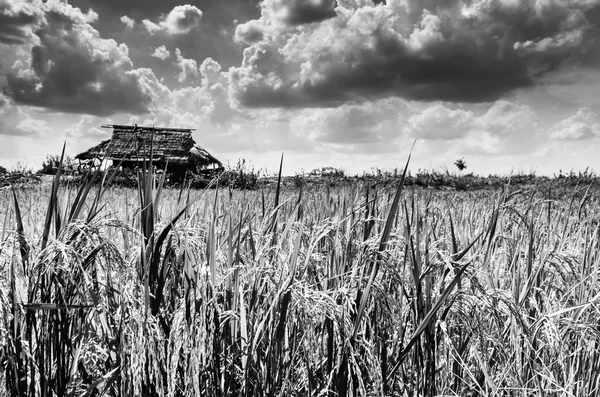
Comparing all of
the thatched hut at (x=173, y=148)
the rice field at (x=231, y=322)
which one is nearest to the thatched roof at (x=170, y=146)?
the thatched hut at (x=173, y=148)

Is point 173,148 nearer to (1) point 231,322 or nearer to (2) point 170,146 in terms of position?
(2) point 170,146

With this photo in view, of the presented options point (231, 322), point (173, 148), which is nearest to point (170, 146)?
point (173, 148)

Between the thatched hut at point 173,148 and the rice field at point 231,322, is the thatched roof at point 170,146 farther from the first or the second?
the rice field at point 231,322

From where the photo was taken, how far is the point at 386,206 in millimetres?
3715

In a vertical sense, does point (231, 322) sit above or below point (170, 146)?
below

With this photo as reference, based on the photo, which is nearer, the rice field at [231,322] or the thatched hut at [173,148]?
the rice field at [231,322]

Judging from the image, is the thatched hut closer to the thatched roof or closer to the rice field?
the thatched roof

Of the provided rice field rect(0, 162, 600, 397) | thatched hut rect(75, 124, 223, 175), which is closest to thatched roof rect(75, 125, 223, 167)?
thatched hut rect(75, 124, 223, 175)

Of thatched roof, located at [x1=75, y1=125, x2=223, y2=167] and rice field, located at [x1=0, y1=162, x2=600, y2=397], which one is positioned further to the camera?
thatched roof, located at [x1=75, y1=125, x2=223, y2=167]

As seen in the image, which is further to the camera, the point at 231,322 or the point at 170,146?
the point at 170,146

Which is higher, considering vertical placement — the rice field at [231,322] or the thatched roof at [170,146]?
the thatched roof at [170,146]

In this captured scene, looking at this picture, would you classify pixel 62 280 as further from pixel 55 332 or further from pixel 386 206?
pixel 386 206

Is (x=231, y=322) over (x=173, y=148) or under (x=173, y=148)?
under

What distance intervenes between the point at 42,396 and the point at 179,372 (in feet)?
1.57
